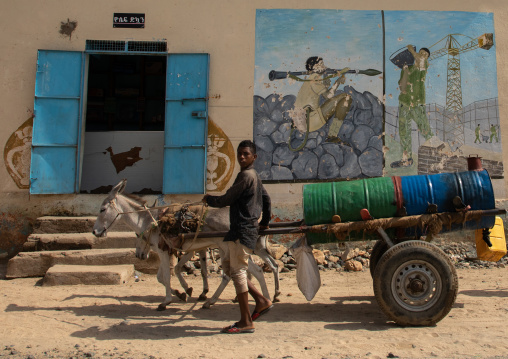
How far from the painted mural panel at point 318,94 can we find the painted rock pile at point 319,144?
2 cm

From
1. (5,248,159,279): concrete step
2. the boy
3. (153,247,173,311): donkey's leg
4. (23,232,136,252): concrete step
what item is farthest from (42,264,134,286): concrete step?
the boy

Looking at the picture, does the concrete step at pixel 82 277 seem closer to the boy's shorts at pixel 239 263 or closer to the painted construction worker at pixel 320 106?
the boy's shorts at pixel 239 263

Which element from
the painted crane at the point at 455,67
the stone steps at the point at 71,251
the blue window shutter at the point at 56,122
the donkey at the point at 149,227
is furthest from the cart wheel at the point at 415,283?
the blue window shutter at the point at 56,122

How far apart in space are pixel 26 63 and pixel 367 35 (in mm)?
6636

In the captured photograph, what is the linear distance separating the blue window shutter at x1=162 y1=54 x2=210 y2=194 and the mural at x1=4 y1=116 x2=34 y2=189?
8.60 ft

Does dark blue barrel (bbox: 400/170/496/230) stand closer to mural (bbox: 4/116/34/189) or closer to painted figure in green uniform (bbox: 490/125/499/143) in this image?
painted figure in green uniform (bbox: 490/125/499/143)

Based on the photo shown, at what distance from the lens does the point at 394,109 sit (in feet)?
29.2

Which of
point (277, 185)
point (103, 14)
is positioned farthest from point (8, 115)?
point (277, 185)

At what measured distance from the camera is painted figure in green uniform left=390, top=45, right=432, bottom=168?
8.87 metres

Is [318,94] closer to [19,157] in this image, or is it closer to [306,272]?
[306,272]

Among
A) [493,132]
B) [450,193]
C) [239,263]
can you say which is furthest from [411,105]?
[239,263]

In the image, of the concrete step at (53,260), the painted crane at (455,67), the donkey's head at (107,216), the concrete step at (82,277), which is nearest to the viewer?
the donkey's head at (107,216)

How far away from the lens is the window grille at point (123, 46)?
29.5 feet

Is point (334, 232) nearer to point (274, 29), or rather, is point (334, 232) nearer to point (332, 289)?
point (332, 289)
